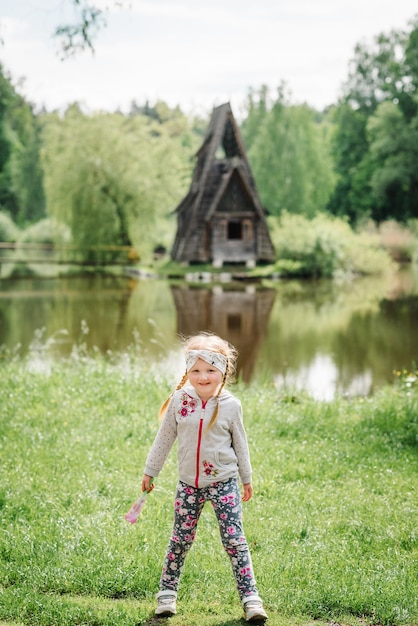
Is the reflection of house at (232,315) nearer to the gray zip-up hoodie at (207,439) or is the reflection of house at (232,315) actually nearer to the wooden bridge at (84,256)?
the gray zip-up hoodie at (207,439)

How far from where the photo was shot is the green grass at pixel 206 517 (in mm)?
3512

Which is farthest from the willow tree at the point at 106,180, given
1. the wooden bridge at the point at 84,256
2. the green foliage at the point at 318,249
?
the green foliage at the point at 318,249

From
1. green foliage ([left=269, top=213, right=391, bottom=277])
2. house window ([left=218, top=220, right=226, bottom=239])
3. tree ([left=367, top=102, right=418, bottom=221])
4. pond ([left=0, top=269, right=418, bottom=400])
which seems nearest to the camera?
pond ([left=0, top=269, right=418, bottom=400])

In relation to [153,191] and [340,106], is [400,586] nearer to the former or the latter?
[153,191]

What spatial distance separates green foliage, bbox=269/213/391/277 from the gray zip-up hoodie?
26.7 metres

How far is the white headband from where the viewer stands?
11.1 feet

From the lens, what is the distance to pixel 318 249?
1199 inches

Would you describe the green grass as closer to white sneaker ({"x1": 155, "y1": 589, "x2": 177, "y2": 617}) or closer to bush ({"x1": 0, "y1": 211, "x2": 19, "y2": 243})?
white sneaker ({"x1": 155, "y1": 589, "x2": 177, "y2": 617})

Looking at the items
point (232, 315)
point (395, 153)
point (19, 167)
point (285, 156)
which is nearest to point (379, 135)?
point (395, 153)

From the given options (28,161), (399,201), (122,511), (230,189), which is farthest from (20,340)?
(28,161)

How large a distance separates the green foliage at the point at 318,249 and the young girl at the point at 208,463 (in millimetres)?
26738

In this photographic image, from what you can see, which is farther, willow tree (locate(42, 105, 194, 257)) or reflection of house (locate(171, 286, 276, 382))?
willow tree (locate(42, 105, 194, 257))

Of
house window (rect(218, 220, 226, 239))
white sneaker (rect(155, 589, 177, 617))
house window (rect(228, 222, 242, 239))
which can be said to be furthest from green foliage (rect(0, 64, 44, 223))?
white sneaker (rect(155, 589, 177, 617))

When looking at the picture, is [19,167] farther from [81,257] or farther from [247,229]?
[247,229]
